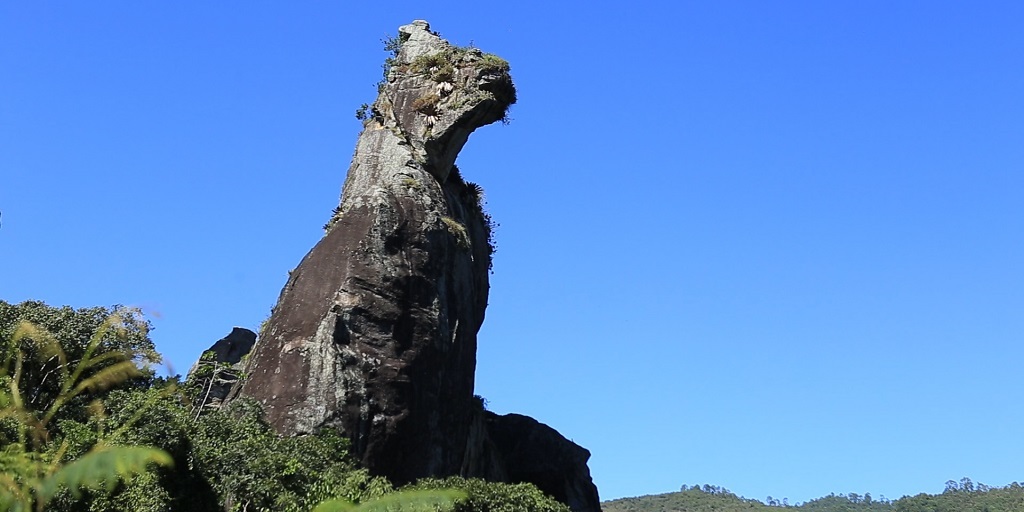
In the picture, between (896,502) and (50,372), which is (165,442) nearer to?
(50,372)

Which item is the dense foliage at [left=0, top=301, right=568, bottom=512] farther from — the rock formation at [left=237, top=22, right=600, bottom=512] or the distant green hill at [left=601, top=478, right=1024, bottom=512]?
the distant green hill at [left=601, top=478, right=1024, bottom=512]

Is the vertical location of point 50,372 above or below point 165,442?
above

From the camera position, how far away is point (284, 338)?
92.6 ft

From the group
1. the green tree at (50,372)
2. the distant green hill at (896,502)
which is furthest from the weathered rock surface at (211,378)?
the distant green hill at (896,502)

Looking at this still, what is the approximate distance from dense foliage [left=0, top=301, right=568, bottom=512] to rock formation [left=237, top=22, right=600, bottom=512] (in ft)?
5.33

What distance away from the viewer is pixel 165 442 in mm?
22875

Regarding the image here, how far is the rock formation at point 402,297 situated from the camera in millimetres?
27281

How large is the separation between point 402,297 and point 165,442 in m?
7.87

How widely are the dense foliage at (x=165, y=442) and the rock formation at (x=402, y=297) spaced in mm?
1624

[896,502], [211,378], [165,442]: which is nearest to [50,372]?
[211,378]

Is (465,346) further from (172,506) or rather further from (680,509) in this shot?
(680,509)

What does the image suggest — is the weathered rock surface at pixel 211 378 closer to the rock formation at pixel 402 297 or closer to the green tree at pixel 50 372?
the rock formation at pixel 402 297

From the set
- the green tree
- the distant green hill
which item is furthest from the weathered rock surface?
the distant green hill

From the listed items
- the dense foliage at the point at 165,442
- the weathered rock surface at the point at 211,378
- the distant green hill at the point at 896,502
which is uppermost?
the distant green hill at the point at 896,502
